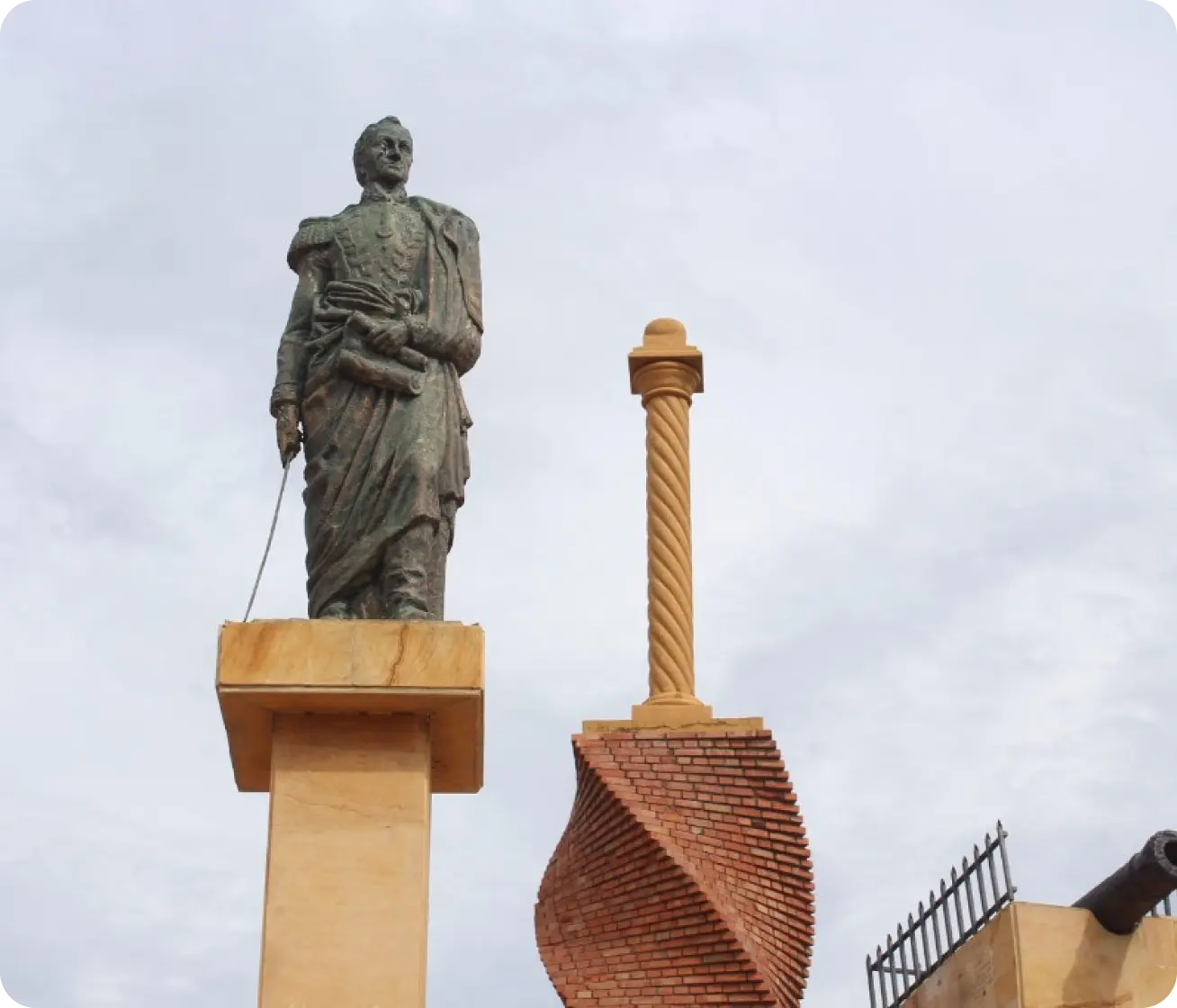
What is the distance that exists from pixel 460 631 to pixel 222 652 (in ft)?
3.23

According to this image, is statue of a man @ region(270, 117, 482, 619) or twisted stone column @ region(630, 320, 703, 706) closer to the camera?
statue of a man @ region(270, 117, 482, 619)

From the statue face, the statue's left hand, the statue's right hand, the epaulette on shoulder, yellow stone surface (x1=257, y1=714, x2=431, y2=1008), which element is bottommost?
yellow stone surface (x1=257, y1=714, x2=431, y2=1008)

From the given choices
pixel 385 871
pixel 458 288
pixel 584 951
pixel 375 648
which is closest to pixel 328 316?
pixel 458 288

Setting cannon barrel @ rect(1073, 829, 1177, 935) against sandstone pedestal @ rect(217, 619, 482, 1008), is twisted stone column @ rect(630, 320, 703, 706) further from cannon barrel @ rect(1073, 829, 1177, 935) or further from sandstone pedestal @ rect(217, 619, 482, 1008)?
sandstone pedestal @ rect(217, 619, 482, 1008)

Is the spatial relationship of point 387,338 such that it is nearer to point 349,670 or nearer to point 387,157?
point 387,157

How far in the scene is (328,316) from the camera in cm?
1095

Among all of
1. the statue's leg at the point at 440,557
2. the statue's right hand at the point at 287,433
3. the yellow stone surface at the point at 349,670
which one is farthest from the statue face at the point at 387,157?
the yellow stone surface at the point at 349,670

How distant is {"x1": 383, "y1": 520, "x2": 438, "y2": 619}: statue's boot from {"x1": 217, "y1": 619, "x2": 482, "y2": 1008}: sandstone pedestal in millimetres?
276

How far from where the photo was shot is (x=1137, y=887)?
13289mm

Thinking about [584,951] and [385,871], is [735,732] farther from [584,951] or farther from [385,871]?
[385,871]

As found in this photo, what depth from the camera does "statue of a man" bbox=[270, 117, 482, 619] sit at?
10.3 m

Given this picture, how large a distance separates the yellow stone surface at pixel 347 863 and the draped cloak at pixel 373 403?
700 mm

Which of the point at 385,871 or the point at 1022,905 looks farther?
the point at 1022,905

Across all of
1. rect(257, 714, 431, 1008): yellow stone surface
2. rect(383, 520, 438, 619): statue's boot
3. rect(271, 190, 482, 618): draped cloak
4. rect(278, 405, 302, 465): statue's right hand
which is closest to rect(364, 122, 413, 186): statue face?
rect(271, 190, 482, 618): draped cloak
